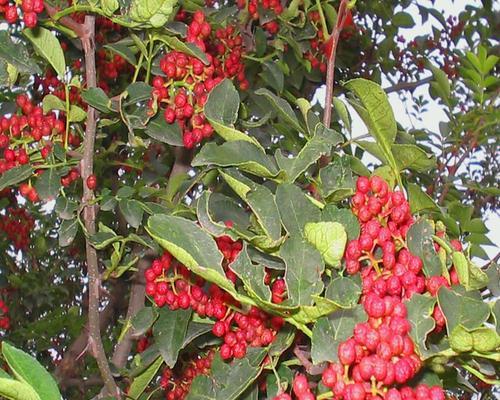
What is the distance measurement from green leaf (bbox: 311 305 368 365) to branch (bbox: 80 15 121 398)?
63 cm

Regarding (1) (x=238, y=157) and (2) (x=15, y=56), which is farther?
(2) (x=15, y=56)

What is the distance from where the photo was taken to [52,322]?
9.23ft

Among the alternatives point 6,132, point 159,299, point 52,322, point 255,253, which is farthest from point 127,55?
point 52,322

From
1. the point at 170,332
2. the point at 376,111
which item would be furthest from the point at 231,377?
the point at 376,111

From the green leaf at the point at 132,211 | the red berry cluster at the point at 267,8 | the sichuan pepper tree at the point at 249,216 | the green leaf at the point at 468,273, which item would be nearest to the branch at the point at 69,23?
the sichuan pepper tree at the point at 249,216

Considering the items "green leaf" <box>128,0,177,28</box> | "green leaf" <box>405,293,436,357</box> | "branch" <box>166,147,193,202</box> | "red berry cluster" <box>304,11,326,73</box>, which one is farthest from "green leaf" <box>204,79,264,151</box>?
"red berry cluster" <box>304,11,326,73</box>

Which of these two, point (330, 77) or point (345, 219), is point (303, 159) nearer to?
point (345, 219)

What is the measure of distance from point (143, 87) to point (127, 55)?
10cm

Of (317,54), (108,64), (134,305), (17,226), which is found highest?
(108,64)

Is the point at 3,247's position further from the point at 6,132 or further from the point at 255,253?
the point at 255,253

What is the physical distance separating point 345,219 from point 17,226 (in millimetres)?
2426

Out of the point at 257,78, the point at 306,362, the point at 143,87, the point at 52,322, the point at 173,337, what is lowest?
the point at 52,322

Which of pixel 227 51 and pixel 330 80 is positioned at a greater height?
pixel 330 80

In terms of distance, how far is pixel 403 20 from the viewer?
117 inches
